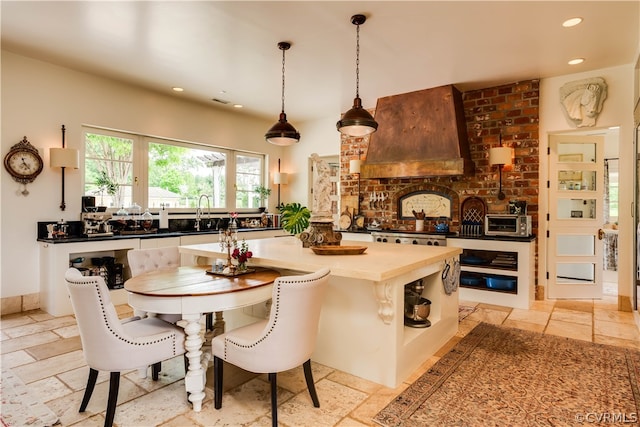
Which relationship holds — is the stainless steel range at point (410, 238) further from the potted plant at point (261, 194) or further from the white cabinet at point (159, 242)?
the white cabinet at point (159, 242)

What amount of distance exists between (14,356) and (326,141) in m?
5.21

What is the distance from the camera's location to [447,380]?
2.37 m

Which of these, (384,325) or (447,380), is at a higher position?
(384,325)

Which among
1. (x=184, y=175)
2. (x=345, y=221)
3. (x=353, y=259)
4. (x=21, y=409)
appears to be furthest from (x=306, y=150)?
(x=21, y=409)

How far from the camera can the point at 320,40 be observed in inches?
135

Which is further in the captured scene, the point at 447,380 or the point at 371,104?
the point at 371,104

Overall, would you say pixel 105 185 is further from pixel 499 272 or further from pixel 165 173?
pixel 499 272

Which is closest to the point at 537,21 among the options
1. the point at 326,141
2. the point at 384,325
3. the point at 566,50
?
the point at 566,50

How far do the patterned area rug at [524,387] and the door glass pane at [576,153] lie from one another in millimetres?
2658

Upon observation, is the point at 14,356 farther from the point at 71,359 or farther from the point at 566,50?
the point at 566,50

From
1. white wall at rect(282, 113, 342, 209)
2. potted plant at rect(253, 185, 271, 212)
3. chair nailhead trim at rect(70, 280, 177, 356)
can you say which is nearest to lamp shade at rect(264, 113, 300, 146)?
chair nailhead trim at rect(70, 280, 177, 356)

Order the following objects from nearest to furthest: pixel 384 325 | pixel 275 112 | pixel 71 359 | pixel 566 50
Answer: pixel 384 325, pixel 71 359, pixel 566 50, pixel 275 112

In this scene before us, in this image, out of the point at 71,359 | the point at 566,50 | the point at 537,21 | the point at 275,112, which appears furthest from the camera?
the point at 275,112

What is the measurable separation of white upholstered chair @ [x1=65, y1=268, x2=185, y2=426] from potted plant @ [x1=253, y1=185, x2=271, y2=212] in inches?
190
